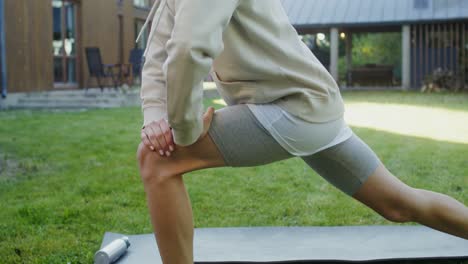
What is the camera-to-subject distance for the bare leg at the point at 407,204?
7.26 feet

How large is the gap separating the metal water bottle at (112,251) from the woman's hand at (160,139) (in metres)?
1.16

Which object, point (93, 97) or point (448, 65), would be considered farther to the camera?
point (448, 65)

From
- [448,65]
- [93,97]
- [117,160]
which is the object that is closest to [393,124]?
[117,160]

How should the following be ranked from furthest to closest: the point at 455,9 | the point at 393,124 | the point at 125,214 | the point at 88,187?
the point at 455,9 < the point at 393,124 < the point at 88,187 < the point at 125,214

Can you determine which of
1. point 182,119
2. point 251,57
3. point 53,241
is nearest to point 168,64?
point 182,119

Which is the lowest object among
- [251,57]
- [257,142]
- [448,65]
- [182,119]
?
[448,65]

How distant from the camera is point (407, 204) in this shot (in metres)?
2.24

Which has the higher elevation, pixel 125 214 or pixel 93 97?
pixel 125 214

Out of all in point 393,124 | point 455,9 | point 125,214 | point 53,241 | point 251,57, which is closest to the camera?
point 251,57

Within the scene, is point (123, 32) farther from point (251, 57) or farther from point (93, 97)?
point (251, 57)

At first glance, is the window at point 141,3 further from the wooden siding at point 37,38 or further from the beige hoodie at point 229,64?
the beige hoodie at point 229,64

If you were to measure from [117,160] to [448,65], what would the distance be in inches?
623

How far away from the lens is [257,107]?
1973 millimetres

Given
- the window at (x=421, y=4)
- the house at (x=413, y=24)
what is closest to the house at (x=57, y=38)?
the house at (x=413, y=24)
